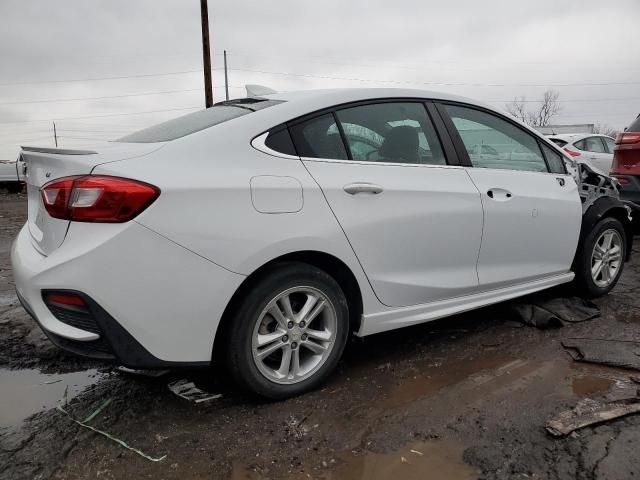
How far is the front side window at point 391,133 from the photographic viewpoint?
9.41 ft

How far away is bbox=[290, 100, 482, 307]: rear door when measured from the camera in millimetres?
2682

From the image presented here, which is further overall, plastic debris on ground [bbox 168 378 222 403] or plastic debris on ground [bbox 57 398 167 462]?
plastic debris on ground [bbox 168 378 222 403]

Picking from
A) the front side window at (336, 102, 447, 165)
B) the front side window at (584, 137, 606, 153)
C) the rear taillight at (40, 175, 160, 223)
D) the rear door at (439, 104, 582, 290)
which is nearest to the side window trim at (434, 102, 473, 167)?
the rear door at (439, 104, 582, 290)

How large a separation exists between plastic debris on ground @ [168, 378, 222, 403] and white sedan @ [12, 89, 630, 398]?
34cm

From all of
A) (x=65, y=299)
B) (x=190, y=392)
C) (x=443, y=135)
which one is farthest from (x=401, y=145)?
(x=65, y=299)

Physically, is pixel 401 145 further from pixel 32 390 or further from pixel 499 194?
pixel 32 390

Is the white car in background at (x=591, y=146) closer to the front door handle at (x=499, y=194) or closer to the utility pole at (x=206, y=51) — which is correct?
the front door handle at (x=499, y=194)

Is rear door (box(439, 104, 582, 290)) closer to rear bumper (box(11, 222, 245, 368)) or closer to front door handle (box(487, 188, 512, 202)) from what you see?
front door handle (box(487, 188, 512, 202))

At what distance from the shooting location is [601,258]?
420 cm

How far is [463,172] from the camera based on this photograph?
126 inches

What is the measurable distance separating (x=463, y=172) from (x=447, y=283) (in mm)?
683

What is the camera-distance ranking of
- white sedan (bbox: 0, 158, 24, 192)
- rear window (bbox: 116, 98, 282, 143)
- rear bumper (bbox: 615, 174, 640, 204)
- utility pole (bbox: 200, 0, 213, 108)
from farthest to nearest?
white sedan (bbox: 0, 158, 24, 192) → utility pole (bbox: 200, 0, 213, 108) → rear bumper (bbox: 615, 174, 640, 204) → rear window (bbox: 116, 98, 282, 143)

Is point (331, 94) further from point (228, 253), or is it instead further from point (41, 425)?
point (41, 425)

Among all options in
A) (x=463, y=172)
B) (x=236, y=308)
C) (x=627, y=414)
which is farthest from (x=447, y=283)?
(x=236, y=308)
